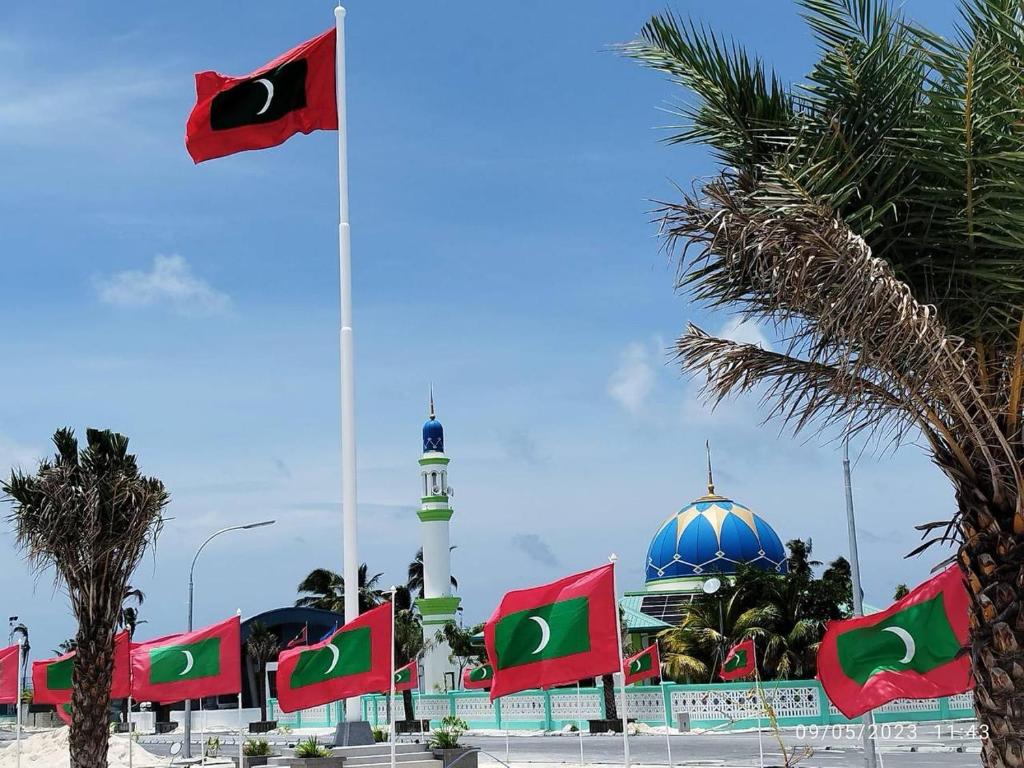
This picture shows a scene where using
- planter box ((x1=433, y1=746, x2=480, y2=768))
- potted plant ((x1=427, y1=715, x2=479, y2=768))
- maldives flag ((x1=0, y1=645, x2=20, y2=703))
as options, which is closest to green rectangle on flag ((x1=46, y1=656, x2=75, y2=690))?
maldives flag ((x1=0, y1=645, x2=20, y2=703))

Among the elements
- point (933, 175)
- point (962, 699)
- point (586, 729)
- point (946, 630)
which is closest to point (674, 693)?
point (586, 729)

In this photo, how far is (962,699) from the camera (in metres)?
42.3

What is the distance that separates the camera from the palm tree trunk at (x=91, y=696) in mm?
23453

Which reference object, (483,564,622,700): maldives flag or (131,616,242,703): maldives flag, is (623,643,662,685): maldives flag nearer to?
(131,616,242,703): maldives flag

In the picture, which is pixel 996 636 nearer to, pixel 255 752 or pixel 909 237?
pixel 909 237

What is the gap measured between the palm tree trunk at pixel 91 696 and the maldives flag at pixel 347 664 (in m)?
6.83

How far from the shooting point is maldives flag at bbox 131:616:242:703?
2166cm

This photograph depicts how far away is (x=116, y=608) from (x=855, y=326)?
19319 mm

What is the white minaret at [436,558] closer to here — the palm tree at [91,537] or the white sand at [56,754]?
the white sand at [56,754]

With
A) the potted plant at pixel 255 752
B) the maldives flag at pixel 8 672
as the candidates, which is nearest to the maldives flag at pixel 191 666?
the potted plant at pixel 255 752

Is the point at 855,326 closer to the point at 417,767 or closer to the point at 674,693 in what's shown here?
the point at 417,767

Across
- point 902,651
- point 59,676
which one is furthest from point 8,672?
point 902,651

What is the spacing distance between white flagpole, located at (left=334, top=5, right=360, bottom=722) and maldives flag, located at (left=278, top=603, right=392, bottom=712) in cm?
287

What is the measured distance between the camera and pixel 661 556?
235ft
